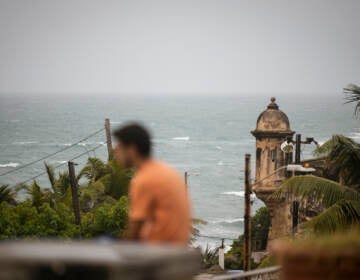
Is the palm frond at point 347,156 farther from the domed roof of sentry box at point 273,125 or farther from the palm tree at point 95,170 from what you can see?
the palm tree at point 95,170

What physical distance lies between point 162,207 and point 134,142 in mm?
522

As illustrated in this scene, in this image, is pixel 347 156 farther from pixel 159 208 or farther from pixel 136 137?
pixel 159 208

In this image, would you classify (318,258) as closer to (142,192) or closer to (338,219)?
(142,192)

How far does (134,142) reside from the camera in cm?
448

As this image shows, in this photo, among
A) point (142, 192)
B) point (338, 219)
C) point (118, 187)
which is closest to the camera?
point (142, 192)

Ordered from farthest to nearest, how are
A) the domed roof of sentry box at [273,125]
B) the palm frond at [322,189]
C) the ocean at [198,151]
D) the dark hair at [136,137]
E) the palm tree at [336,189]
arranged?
the ocean at [198,151], the domed roof of sentry box at [273,125], the palm frond at [322,189], the palm tree at [336,189], the dark hair at [136,137]

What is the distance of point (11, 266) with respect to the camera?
329cm

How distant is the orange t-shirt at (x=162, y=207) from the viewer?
167 inches

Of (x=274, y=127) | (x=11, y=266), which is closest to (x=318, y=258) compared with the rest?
(x=11, y=266)

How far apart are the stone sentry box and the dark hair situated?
16117mm

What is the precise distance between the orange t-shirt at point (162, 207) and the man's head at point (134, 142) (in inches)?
8.0

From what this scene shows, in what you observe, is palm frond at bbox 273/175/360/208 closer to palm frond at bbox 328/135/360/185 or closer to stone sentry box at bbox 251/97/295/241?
palm frond at bbox 328/135/360/185

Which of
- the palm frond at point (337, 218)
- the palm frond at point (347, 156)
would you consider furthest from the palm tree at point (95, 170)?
the palm frond at point (337, 218)

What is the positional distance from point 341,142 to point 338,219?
2039mm
